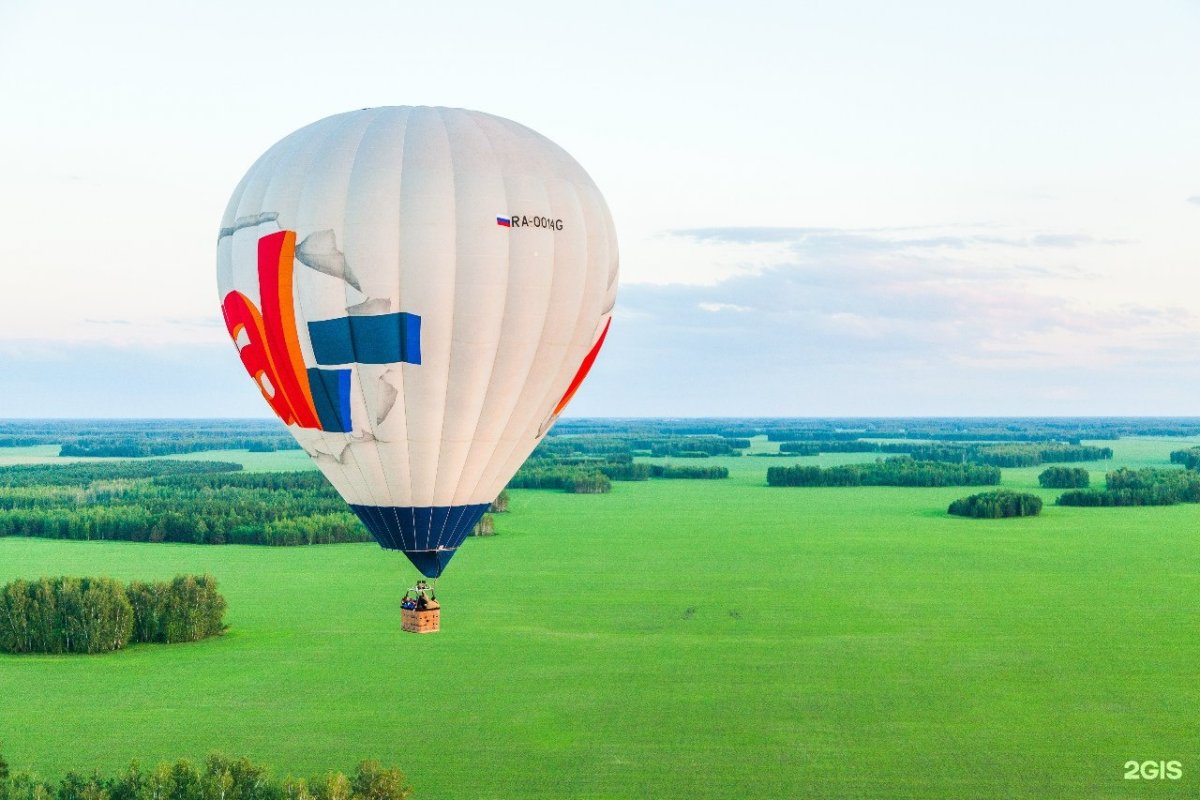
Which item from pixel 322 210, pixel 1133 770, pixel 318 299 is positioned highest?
pixel 322 210

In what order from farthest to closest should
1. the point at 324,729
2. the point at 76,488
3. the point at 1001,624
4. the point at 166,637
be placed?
the point at 76,488, the point at 1001,624, the point at 166,637, the point at 324,729

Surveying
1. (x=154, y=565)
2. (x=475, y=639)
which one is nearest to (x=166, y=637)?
(x=475, y=639)

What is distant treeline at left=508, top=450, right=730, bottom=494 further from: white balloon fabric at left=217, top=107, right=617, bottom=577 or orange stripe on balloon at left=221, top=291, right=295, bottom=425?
white balloon fabric at left=217, top=107, right=617, bottom=577

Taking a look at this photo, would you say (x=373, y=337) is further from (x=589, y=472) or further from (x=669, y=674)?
(x=589, y=472)

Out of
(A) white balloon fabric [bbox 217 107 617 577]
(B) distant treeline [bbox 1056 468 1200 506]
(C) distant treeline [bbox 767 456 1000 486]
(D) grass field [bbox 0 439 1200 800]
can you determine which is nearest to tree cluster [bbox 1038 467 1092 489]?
(C) distant treeline [bbox 767 456 1000 486]

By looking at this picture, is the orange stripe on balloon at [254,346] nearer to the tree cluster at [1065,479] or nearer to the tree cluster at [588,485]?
the tree cluster at [588,485]

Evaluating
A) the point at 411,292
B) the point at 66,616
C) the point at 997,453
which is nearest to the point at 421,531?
the point at 411,292

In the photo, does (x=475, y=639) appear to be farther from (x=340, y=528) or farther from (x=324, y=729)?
(x=340, y=528)
